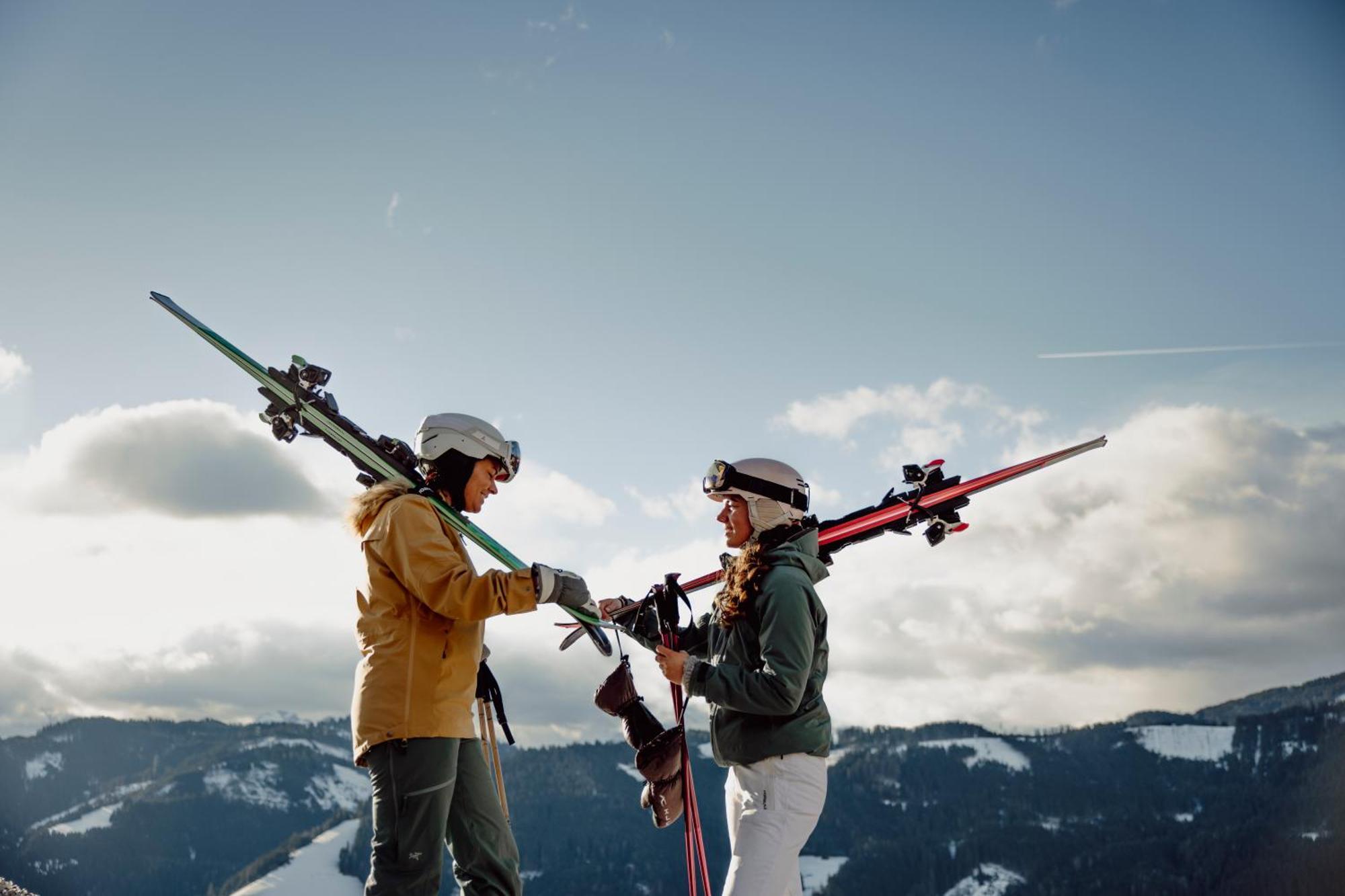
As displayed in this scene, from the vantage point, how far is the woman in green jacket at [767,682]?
21.4ft

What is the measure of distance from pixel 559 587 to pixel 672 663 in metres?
1.06

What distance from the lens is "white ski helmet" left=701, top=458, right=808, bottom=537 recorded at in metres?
7.33

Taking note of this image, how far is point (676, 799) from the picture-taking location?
24.3 feet

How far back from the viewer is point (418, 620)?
6270mm

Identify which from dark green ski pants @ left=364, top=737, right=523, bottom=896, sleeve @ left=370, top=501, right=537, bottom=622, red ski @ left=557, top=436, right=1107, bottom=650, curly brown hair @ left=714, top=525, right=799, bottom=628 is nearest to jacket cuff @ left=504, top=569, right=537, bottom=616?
sleeve @ left=370, top=501, right=537, bottom=622

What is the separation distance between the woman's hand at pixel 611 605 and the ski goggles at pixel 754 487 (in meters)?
1.41

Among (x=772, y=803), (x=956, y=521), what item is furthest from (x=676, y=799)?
(x=956, y=521)

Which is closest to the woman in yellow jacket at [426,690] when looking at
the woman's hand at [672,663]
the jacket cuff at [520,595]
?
the jacket cuff at [520,595]

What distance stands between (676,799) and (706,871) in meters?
0.51

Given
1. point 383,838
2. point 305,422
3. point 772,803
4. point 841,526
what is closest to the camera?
point 383,838

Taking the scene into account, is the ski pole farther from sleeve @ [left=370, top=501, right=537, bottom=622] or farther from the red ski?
the red ski

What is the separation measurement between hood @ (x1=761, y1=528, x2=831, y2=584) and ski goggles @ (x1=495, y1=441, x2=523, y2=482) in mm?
1624

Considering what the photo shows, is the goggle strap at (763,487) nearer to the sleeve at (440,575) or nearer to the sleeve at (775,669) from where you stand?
the sleeve at (775,669)

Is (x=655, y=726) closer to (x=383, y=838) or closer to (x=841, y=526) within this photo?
(x=383, y=838)
